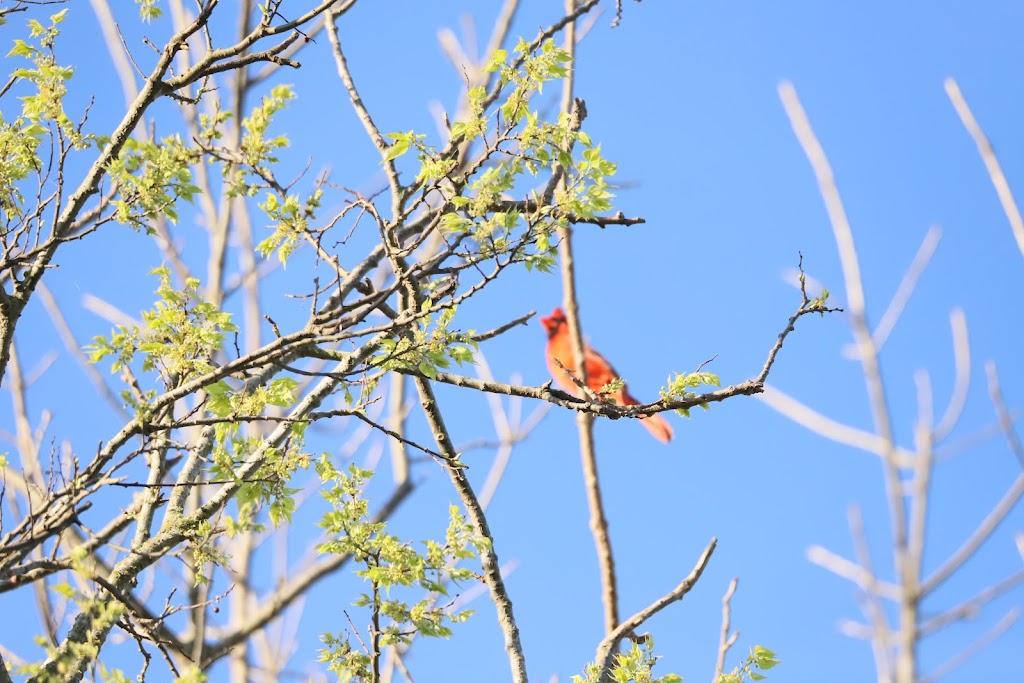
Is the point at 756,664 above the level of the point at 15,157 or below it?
below

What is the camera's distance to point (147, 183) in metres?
3.55

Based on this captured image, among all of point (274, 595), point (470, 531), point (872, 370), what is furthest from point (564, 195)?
point (274, 595)

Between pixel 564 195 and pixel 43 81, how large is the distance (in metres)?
1.92

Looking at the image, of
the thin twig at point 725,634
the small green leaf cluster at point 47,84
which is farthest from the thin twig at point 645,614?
the small green leaf cluster at point 47,84

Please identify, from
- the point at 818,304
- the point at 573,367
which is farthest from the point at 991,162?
the point at 573,367

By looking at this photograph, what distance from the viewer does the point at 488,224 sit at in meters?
3.10

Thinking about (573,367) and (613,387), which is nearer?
(613,387)

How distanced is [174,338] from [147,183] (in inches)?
23.6

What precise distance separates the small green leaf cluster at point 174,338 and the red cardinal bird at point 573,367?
17.6ft

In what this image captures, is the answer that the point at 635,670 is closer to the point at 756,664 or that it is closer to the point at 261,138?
the point at 756,664

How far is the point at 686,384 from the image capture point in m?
3.15

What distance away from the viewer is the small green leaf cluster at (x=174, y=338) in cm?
326

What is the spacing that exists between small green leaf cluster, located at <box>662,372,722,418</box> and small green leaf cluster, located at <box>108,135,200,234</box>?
1.75 metres

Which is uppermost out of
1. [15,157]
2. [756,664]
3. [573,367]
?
[573,367]
